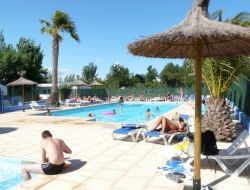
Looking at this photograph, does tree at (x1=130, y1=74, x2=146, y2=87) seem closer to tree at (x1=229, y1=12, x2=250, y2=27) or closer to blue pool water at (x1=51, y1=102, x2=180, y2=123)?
blue pool water at (x1=51, y1=102, x2=180, y2=123)

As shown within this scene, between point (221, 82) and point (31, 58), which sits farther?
point (31, 58)

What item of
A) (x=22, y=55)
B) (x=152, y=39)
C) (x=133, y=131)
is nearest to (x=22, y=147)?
(x=133, y=131)

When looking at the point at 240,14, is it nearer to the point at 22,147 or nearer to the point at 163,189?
the point at 163,189

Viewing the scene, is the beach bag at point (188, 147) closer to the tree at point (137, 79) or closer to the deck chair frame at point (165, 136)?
the deck chair frame at point (165, 136)

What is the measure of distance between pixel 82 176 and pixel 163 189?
63.4 inches

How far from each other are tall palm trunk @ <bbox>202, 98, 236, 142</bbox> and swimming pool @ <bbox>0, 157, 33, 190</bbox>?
5.51 m

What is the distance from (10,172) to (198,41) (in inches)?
201

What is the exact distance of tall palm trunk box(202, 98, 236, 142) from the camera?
9.37 m

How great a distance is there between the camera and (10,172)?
23.9ft

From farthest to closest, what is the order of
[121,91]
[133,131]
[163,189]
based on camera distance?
[121,91] < [133,131] < [163,189]

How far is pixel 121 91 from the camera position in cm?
4219

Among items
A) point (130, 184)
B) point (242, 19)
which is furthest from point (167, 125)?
point (130, 184)

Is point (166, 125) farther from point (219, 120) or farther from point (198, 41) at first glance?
point (198, 41)

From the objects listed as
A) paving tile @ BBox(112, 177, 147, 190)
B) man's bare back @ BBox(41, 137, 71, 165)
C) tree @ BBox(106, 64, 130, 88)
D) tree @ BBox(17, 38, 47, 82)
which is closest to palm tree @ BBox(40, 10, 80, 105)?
tree @ BBox(17, 38, 47, 82)
